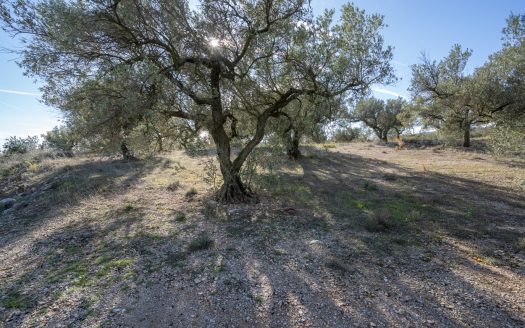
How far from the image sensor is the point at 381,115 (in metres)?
44.6

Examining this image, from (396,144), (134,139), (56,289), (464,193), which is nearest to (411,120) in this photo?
(396,144)

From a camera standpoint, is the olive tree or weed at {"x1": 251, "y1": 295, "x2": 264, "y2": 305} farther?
the olive tree

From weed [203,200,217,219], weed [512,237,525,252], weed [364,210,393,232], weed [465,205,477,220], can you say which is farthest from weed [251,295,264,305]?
weed [465,205,477,220]

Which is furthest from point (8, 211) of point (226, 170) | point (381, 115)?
point (381, 115)

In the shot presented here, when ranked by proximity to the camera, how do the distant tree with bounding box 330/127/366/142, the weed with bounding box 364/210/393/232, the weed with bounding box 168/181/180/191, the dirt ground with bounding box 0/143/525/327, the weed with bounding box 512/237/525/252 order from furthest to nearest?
the distant tree with bounding box 330/127/366/142
the weed with bounding box 168/181/180/191
the weed with bounding box 364/210/393/232
the weed with bounding box 512/237/525/252
the dirt ground with bounding box 0/143/525/327

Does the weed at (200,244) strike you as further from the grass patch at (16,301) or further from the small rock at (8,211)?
the small rock at (8,211)

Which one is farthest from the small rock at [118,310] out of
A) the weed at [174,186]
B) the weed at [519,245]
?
the weed at [174,186]

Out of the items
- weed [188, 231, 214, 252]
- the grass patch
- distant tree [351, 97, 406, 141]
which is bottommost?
the grass patch

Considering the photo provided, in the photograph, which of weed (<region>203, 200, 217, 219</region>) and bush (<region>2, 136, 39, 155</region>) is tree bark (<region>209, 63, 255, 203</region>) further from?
bush (<region>2, 136, 39, 155</region>)

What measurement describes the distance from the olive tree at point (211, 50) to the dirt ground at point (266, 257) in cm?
332

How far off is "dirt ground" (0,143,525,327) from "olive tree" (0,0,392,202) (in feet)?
10.9

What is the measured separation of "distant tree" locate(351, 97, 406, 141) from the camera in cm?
4347

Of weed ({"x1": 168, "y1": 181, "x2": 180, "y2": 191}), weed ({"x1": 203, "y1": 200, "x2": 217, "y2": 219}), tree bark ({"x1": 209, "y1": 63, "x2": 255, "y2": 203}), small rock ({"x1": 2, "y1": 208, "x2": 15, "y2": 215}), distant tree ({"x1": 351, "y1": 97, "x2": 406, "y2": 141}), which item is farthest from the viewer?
distant tree ({"x1": 351, "y1": 97, "x2": 406, "y2": 141})

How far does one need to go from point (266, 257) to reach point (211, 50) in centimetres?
707
